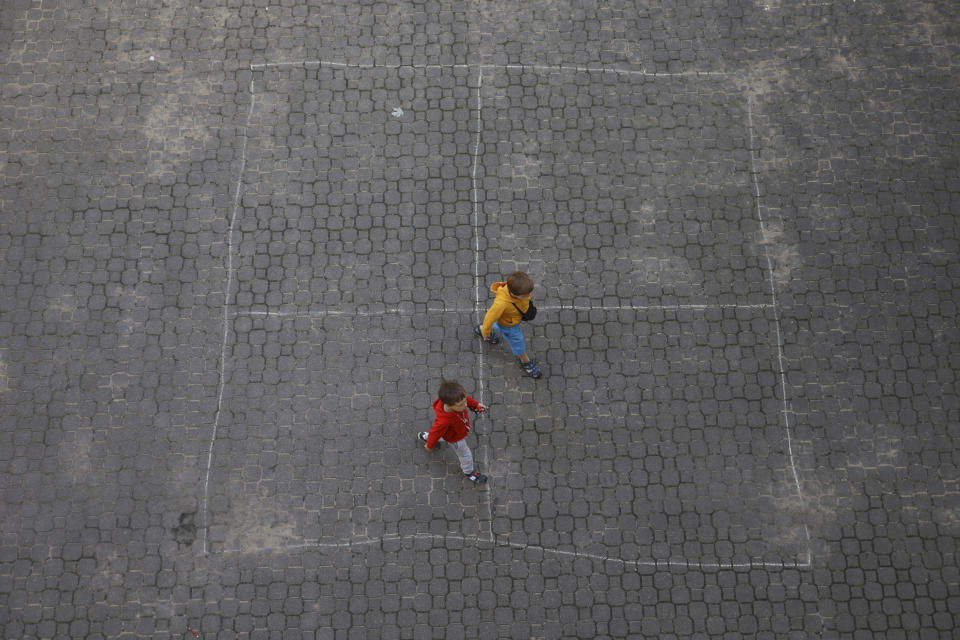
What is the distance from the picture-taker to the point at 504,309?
7.63 m

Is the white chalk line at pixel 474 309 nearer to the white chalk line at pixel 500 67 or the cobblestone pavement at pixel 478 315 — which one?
the cobblestone pavement at pixel 478 315

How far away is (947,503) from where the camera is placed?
8016 millimetres

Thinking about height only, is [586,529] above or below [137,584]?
above

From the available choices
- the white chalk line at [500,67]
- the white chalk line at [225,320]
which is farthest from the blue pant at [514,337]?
the white chalk line at [500,67]

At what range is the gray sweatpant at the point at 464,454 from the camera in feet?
25.2

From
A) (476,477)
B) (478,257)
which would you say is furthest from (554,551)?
(478,257)

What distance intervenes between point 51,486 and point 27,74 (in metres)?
4.74

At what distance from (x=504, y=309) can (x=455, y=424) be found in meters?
1.11

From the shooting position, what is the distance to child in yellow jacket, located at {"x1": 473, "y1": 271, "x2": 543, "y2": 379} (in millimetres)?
7424

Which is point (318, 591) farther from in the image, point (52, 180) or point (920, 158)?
point (920, 158)

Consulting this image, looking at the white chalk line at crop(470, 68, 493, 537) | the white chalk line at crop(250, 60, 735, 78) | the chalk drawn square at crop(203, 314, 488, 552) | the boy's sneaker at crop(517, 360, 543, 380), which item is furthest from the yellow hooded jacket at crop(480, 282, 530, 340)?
the white chalk line at crop(250, 60, 735, 78)

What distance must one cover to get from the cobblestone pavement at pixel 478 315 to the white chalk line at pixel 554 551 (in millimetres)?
27

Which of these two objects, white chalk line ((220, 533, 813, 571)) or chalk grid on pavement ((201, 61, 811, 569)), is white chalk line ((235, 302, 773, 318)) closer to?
chalk grid on pavement ((201, 61, 811, 569))

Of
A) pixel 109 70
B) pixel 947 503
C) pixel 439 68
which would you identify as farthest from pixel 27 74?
pixel 947 503
